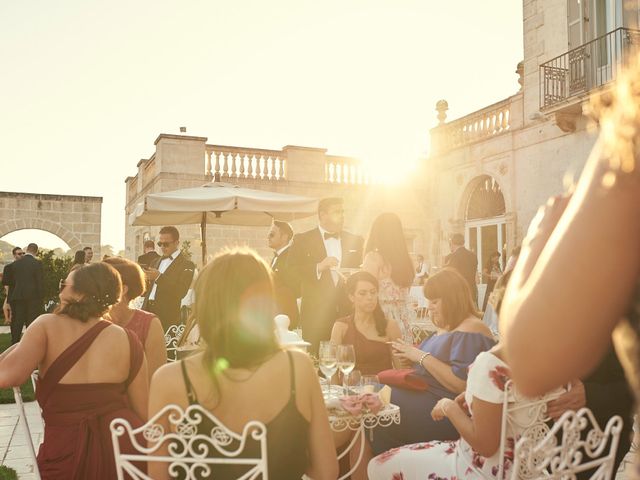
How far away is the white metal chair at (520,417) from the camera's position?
8.17 feet

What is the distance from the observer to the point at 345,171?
17156 mm

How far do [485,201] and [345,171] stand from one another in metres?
3.95

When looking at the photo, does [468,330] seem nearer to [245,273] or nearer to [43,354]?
[245,273]

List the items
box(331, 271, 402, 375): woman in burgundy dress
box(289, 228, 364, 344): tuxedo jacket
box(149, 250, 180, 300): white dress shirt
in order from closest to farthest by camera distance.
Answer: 1. box(331, 271, 402, 375): woman in burgundy dress
2. box(289, 228, 364, 344): tuxedo jacket
3. box(149, 250, 180, 300): white dress shirt

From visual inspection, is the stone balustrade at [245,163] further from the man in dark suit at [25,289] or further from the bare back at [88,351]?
the bare back at [88,351]

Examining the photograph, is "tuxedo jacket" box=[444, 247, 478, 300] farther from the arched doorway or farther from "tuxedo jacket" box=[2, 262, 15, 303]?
"tuxedo jacket" box=[2, 262, 15, 303]

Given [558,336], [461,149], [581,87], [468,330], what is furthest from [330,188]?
[558,336]

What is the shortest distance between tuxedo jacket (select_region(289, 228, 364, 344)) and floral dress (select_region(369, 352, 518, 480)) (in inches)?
103

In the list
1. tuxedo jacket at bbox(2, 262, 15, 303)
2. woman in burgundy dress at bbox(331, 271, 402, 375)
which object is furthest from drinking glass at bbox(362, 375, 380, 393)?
tuxedo jacket at bbox(2, 262, 15, 303)

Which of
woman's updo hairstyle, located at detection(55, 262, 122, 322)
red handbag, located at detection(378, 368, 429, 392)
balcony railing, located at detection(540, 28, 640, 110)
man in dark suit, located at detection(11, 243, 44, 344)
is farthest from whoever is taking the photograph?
balcony railing, located at detection(540, 28, 640, 110)

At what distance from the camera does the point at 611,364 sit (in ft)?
9.16

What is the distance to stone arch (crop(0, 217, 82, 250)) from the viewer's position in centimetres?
1834

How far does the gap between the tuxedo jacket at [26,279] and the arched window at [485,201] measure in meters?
10.8

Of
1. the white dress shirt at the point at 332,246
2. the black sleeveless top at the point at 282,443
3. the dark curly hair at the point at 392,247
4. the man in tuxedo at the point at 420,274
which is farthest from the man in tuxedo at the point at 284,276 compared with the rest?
the man in tuxedo at the point at 420,274
